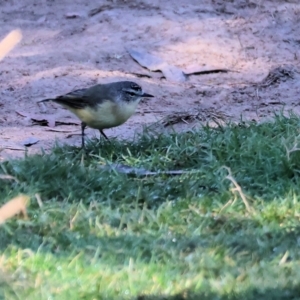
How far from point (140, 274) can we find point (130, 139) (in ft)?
11.0

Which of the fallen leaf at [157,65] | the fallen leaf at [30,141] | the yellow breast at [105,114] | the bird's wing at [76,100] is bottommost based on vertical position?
the fallen leaf at [157,65]

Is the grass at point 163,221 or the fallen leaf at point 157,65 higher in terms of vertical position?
the grass at point 163,221

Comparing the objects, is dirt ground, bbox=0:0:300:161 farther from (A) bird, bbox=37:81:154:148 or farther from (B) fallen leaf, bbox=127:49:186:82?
(A) bird, bbox=37:81:154:148

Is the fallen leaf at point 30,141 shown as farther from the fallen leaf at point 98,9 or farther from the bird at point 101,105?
the fallen leaf at point 98,9

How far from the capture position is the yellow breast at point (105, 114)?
669cm

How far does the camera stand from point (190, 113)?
8070 mm

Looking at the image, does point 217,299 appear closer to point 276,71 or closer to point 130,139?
point 130,139

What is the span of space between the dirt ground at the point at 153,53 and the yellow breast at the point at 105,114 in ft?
1.96

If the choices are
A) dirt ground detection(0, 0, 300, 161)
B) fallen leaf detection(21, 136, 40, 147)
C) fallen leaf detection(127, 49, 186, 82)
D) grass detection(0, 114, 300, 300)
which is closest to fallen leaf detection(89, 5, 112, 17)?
dirt ground detection(0, 0, 300, 161)

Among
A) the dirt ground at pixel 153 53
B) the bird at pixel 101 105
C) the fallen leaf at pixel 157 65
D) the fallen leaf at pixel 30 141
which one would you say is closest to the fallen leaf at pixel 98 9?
the dirt ground at pixel 153 53

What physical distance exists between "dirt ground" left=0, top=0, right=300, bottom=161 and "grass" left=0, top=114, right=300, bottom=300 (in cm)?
115

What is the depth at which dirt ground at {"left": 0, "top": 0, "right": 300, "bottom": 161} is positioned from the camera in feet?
27.6

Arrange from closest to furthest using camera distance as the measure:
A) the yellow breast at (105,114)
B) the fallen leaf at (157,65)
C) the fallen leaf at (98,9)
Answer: the yellow breast at (105,114) < the fallen leaf at (157,65) < the fallen leaf at (98,9)

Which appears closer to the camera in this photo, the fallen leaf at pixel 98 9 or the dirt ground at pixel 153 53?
the dirt ground at pixel 153 53
